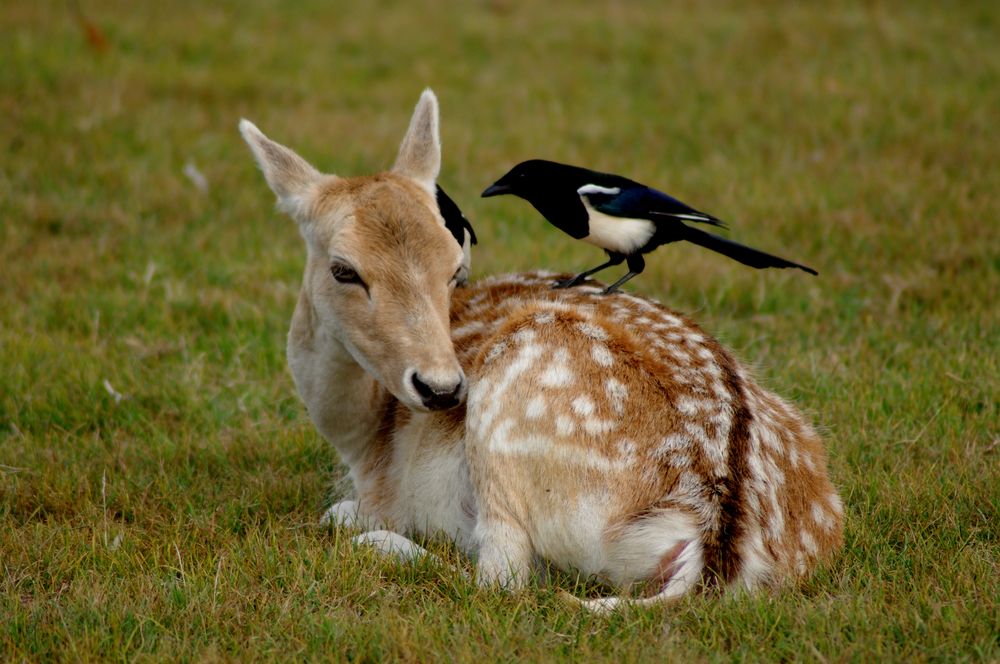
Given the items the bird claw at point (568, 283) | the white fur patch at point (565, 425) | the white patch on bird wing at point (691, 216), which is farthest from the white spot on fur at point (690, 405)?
the bird claw at point (568, 283)

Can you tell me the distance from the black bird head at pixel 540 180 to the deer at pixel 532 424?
34 cm

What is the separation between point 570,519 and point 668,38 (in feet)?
27.1

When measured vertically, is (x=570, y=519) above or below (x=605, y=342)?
below

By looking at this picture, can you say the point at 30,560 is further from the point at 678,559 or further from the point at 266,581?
the point at 678,559

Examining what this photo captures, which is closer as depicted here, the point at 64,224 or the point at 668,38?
the point at 64,224

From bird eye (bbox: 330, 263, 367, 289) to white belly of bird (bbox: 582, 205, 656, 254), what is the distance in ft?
3.12

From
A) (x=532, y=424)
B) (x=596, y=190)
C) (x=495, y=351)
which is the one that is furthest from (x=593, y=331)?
(x=596, y=190)

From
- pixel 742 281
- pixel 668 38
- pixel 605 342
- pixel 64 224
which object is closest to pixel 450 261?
pixel 605 342

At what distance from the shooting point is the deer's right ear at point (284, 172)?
15.0 feet

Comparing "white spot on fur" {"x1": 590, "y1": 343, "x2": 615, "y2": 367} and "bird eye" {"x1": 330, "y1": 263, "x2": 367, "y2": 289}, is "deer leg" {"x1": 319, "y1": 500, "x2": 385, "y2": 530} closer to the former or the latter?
"bird eye" {"x1": 330, "y1": 263, "x2": 367, "y2": 289}

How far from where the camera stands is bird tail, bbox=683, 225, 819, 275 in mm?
4262

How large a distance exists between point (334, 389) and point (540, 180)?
112 cm

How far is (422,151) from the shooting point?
4812 mm

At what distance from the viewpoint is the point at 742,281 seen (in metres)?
6.95
